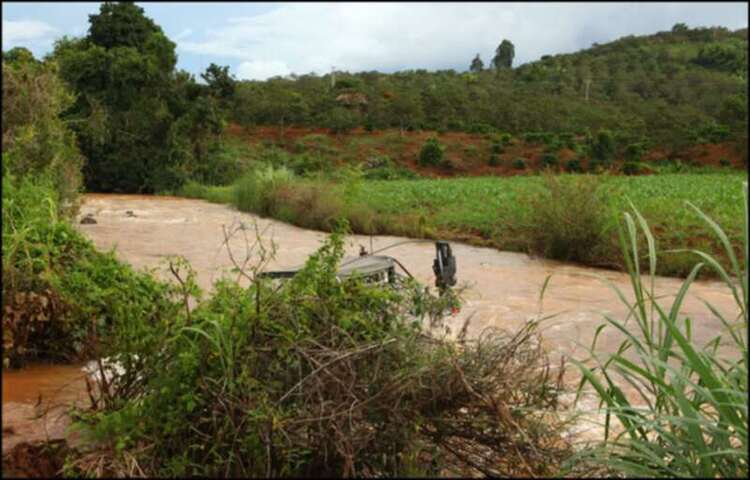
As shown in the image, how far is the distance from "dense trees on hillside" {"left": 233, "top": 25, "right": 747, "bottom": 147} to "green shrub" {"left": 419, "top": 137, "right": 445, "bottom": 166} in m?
4.02

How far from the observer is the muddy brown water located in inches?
193

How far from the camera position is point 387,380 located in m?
2.33

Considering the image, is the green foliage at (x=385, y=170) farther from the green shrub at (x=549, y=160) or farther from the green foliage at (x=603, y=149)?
the green foliage at (x=603, y=149)

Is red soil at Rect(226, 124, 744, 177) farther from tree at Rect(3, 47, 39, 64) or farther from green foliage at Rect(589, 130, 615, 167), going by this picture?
tree at Rect(3, 47, 39, 64)

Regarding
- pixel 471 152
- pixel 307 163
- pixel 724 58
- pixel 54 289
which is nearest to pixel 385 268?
pixel 54 289

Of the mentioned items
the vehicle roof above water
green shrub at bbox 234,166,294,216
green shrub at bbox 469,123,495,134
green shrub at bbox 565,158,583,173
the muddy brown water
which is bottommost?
the muddy brown water

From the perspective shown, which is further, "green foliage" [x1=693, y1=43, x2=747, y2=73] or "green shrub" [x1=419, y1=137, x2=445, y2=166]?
"green foliage" [x1=693, y1=43, x2=747, y2=73]

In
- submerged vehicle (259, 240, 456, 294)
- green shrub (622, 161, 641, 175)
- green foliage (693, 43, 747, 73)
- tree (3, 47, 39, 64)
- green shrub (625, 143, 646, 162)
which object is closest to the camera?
submerged vehicle (259, 240, 456, 294)

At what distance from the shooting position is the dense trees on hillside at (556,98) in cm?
3067

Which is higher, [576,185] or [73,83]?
[73,83]

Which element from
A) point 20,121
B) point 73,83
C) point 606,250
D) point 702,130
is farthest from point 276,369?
point 702,130

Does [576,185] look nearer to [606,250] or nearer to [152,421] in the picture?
[606,250]

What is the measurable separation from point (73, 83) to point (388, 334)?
61.9 ft

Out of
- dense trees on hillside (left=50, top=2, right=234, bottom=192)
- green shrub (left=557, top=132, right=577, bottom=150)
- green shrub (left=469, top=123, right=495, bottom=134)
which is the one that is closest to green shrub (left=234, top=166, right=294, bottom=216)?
dense trees on hillside (left=50, top=2, right=234, bottom=192)
